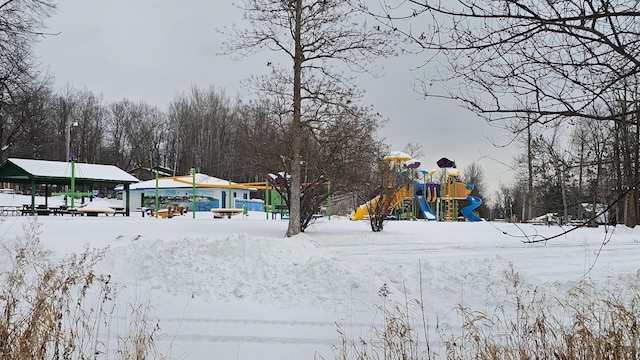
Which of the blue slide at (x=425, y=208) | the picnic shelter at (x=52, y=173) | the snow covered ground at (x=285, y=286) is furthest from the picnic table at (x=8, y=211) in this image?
the blue slide at (x=425, y=208)

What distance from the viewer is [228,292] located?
888cm

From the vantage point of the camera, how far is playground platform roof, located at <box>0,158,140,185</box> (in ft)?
92.2

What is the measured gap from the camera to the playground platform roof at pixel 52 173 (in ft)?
92.2

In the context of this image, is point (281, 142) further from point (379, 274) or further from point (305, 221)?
point (379, 274)

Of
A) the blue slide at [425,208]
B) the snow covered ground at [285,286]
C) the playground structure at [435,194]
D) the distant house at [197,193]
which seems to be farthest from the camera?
the distant house at [197,193]

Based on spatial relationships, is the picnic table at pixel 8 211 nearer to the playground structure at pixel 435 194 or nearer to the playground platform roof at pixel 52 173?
the playground platform roof at pixel 52 173

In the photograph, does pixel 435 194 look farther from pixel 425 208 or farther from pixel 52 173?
pixel 52 173

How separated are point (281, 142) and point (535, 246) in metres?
9.89

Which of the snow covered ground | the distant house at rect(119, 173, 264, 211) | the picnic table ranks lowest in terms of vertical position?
the snow covered ground

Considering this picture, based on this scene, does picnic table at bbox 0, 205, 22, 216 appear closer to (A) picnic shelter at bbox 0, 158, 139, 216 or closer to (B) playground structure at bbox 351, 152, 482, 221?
(A) picnic shelter at bbox 0, 158, 139, 216

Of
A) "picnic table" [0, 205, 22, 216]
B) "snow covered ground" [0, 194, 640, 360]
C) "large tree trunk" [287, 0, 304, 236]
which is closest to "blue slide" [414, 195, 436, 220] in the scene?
"large tree trunk" [287, 0, 304, 236]

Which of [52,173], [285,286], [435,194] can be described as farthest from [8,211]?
[285,286]

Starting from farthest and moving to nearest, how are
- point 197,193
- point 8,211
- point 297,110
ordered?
1. point 197,193
2. point 8,211
3. point 297,110

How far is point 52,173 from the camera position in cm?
2917
